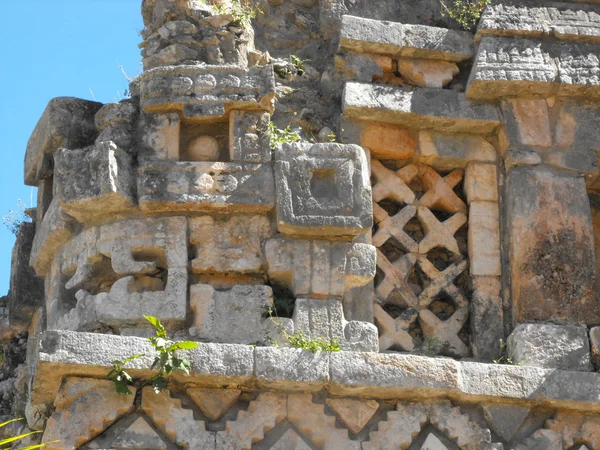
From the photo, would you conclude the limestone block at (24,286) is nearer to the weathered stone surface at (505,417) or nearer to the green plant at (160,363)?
the green plant at (160,363)

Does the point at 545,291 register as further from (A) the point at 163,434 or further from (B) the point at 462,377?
(A) the point at 163,434

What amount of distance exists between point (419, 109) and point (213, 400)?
229 centimetres

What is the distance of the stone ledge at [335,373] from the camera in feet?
22.2

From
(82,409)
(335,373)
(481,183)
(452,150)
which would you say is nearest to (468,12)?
(452,150)

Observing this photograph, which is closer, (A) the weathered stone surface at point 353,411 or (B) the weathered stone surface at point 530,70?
(A) the weathered stone surface at point 353,411

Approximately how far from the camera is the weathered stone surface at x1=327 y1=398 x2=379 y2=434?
23.3 feet

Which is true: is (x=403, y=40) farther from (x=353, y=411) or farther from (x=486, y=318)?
(x=353, y=411)

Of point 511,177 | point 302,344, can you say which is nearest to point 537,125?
point 511,177

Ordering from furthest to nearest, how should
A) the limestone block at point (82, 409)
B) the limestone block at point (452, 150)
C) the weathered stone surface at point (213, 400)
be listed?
the limestone block at point (452, 150) < the weathered stone surface at point (213, 400) < the limestone block at point (82, 409)

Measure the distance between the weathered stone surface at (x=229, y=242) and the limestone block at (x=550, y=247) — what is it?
4.97 feet

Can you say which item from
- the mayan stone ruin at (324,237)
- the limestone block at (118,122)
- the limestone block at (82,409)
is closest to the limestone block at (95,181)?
the mayan stone ruin at (324,237)

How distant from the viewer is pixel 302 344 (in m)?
7.09

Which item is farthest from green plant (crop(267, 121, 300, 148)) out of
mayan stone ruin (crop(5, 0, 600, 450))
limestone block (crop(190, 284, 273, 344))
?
limestone block (crop(190, 284, 273, 344))

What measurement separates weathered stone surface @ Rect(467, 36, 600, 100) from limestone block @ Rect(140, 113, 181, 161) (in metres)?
1.86
